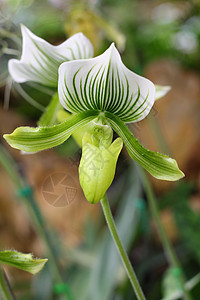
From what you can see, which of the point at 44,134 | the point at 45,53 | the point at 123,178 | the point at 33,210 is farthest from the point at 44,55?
the point at 123,178

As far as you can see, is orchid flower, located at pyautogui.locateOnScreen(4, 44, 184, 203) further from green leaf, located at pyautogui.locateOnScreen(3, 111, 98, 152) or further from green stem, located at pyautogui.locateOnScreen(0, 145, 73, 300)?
green stem, located at pyautogui.locateOnScreen(0, 145, 73, 300)

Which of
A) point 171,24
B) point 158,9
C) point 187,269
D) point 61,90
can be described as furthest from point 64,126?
point 158,9

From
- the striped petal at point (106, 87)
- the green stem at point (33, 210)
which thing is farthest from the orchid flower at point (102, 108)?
the green stem at point (33, 210)

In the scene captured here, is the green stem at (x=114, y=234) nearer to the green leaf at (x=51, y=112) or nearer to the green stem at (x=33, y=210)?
the green leaf at (x=51, y=112)

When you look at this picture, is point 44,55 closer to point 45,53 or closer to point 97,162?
point 45,53

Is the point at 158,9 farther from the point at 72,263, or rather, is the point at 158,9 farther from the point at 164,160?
the point at 164,160
